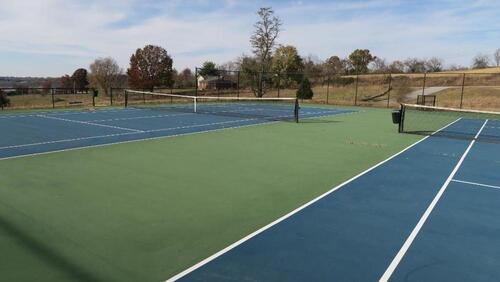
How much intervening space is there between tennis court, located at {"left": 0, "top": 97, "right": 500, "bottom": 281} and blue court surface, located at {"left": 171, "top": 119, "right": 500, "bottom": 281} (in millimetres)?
25

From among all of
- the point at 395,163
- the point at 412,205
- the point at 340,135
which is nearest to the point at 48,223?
the point at 412,205

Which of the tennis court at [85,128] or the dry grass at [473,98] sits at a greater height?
the dry grass at [473,98]

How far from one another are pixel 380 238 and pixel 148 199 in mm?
4019

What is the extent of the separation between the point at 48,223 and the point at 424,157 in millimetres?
10176

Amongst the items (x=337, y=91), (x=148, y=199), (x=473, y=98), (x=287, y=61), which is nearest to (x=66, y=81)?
(x=287, y=61)

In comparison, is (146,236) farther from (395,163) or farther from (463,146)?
(463,146)

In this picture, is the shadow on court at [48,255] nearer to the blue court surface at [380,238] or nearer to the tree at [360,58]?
the blue court surface at [380,238]

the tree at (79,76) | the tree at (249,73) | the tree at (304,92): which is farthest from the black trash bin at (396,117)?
the tree at (79,76)

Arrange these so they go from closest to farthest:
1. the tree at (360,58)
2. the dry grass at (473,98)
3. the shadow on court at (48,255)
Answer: the shadow on court at (48,255) < the dry grass at (473,98) < the tree at (360,58)

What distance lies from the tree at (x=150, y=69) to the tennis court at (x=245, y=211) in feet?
178

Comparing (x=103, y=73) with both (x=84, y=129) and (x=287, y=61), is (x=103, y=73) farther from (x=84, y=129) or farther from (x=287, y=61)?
(x=84, y=129)

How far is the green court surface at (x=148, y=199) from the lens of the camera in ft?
15.8

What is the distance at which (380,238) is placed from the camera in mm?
5664

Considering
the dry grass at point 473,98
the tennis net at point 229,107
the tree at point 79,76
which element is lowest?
the tennis net at point 229,107
